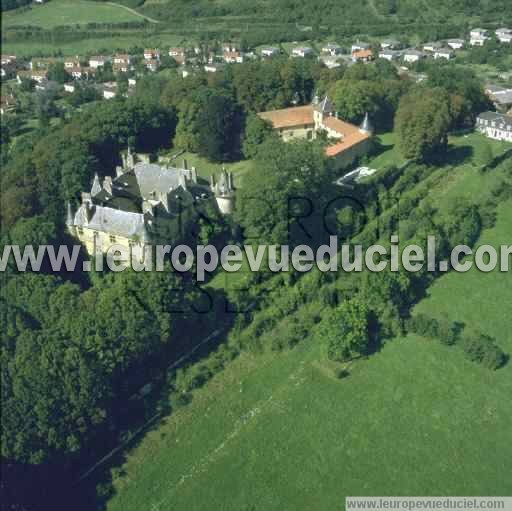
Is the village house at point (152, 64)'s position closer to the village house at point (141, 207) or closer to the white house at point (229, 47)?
the white house at point (229, 47)

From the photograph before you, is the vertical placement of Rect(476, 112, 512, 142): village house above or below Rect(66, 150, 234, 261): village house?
above

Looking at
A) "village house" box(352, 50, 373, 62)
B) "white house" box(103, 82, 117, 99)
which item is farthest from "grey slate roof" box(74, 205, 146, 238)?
"village house" box(352, 50, 373, 62)

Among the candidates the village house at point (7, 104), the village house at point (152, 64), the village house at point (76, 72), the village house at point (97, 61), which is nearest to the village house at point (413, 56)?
the village house at point (152, 64)

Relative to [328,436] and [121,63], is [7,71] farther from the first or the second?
[328,436]

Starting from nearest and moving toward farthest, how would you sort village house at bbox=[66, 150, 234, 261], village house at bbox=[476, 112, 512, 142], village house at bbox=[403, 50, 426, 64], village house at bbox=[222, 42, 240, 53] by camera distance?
village house at bbox=[66, 150, 234, 261], village house at bbox=[476, 112, 512, 142], village house at bbox=[403, 50, 426, 64], village house at bbox=[222, 42, 240, 53]

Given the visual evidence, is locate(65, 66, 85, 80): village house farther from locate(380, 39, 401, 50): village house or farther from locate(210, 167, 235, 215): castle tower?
locate(210, 167, 235, 215): castle tower

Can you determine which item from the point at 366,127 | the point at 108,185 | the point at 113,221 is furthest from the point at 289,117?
the point at 113,221
